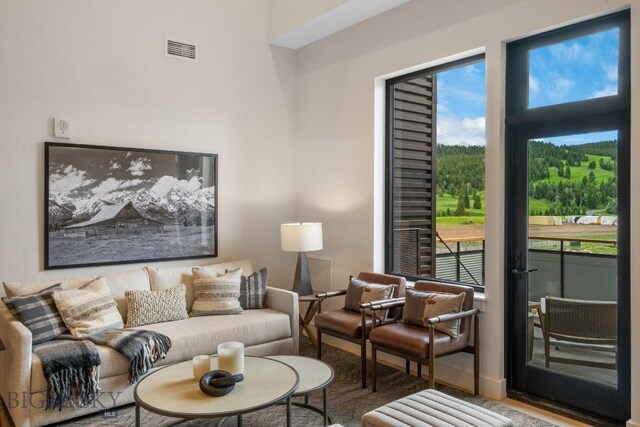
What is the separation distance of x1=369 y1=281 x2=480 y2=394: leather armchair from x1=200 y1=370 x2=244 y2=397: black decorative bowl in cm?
126

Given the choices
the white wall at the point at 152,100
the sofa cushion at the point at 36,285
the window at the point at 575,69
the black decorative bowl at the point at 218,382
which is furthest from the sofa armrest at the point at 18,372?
the window at the point at 575,69

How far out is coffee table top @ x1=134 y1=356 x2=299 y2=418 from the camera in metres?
2.53

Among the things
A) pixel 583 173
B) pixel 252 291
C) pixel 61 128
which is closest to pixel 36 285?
pixel 61 128

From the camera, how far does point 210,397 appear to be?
2.67 m

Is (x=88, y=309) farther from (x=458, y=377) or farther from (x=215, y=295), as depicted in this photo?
(x=458, y=377)

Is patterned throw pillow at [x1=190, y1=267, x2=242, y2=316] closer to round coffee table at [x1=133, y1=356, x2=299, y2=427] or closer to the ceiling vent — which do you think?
round coffee table at [x1=133, y1=356, x2=299, y2=427]

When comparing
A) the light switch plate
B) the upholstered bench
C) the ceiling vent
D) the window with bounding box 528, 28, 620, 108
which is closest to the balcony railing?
the window with bounding box 528, 28, 620, 108

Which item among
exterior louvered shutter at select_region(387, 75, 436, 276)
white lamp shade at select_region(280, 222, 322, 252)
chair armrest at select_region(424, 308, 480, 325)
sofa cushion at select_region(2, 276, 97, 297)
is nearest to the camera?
chair armrest at select_region(424, 308, 480, 325)

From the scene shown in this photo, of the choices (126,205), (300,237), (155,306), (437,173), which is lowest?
(155,306)

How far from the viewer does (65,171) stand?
4.18m

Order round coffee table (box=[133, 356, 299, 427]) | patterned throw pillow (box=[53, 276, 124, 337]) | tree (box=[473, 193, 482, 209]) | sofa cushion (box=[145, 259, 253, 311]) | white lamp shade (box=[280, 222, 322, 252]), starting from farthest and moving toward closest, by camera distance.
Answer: white lamp shade (box=[280, 222, 322, 252])
sofa cushion (box=[145, 259, 253, 311])
tree (box=[473, 193, 482, 209])
patterned throw pillow (box=[53, 276, 124, 337])
round coffee table (box=[133, 356, 299, 427])

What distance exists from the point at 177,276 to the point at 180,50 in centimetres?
213

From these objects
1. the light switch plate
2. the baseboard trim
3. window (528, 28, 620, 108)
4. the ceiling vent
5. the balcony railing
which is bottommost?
the baseboard trim

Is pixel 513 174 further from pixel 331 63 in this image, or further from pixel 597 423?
pixel 331 63
